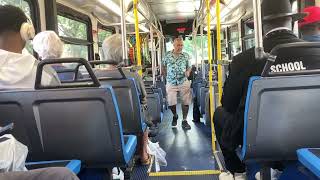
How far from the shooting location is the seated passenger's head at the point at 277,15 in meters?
2.33

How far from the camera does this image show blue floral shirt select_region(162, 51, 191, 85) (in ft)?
21.4

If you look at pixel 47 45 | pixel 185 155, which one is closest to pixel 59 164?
pixel 47 45

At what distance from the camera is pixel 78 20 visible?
23.7ft

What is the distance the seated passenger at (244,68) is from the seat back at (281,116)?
0.24 meters

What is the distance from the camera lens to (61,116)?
2098 millimetres

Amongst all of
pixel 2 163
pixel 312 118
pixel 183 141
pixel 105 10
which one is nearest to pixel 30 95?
pixel 2 163

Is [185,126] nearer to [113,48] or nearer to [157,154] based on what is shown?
[157,154]

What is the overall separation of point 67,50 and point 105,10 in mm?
1609

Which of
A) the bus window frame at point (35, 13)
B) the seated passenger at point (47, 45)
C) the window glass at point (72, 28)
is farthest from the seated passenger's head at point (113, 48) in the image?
the window glass at point (72, 28)

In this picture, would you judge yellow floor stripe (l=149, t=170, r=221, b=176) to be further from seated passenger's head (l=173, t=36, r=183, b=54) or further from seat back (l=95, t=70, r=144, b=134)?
seated passenger's head (l=173, t=36, r=183, b=54)

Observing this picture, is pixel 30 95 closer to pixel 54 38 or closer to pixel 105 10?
pixel 54 38

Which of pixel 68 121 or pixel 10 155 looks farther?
pixel 68 121

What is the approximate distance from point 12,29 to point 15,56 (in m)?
0.23

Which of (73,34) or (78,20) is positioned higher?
(78,20)
